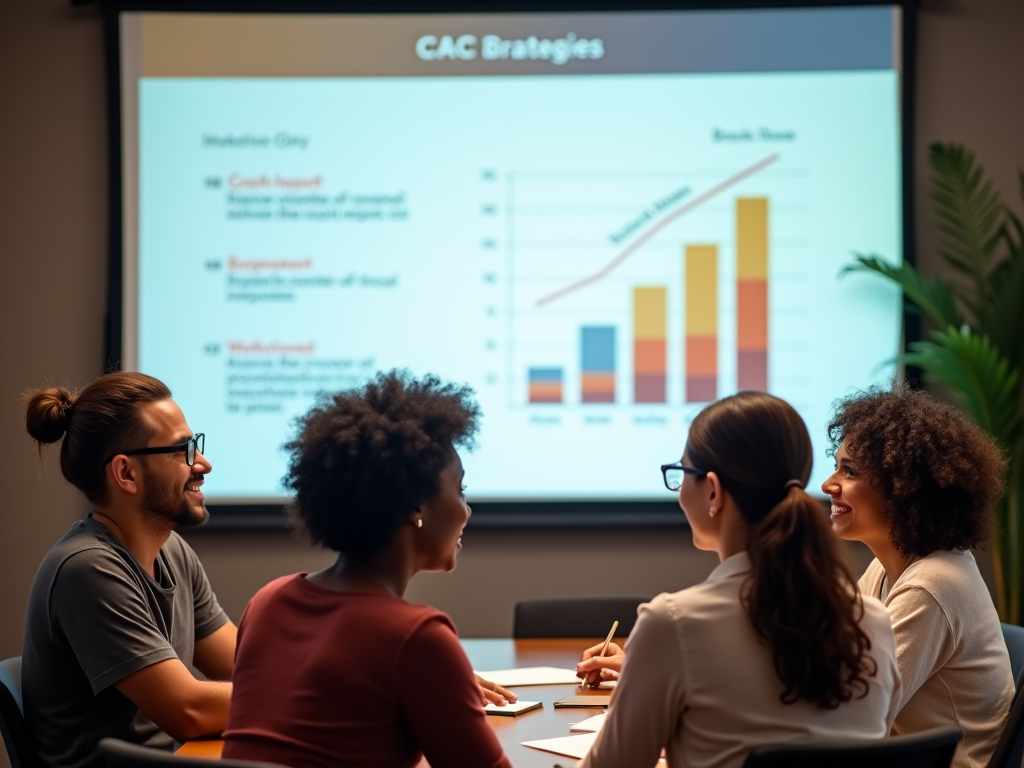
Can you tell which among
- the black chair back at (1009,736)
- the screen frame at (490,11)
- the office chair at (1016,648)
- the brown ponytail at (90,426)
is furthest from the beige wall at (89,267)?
the black chair back at (1009,736)

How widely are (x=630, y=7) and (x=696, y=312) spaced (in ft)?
3.88

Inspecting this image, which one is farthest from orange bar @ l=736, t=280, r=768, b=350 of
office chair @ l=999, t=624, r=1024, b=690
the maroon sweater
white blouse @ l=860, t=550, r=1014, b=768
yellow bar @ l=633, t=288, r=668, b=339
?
the maroon sweater

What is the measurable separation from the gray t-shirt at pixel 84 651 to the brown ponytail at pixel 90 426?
0.16 m

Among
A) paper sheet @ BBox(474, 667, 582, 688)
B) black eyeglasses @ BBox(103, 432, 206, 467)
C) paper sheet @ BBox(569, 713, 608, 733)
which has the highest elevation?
black eyeglasses @ BBox(103, 432, 206, 467)

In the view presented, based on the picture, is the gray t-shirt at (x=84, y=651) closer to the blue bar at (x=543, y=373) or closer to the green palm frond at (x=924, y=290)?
the blue bar at (x=543, y=373)

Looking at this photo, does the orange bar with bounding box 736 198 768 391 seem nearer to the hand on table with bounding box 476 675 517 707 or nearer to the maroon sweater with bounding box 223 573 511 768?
the hand on table with bounding box 476 675 517 707

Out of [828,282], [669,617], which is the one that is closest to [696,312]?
[828,282]

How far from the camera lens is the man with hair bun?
2.01m

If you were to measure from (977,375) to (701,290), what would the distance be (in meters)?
1.02

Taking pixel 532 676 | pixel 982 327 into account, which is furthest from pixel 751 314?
pixel 532 676

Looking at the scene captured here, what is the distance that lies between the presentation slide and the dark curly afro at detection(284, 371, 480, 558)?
232cm

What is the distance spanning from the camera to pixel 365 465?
5.24ft

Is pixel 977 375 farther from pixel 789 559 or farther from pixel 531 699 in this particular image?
pixel 789 559

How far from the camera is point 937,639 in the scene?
1949 millimetres
